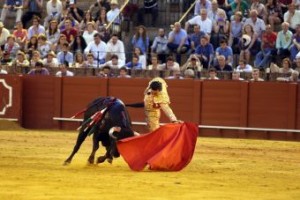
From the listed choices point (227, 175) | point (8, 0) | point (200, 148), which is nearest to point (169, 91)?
point (200, 148)

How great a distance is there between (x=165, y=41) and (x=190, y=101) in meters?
1.41

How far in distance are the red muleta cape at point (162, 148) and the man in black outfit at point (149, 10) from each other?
32.1 feet

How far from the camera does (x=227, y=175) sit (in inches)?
519

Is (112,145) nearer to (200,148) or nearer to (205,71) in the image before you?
(200,148)

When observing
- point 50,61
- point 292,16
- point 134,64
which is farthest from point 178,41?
point 50,61

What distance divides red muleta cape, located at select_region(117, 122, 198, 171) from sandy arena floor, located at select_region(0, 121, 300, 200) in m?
0.15

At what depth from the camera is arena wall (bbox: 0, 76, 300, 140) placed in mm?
20266

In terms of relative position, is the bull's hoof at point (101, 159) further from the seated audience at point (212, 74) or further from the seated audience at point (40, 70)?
the seated audience at point (40, 70)

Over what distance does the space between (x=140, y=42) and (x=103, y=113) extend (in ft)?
27.0

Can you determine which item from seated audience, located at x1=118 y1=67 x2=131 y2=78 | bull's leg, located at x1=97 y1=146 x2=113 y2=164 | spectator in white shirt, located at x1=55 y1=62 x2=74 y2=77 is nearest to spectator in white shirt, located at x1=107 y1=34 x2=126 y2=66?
seated audience, located at x1=118 y1=67 x2=131 y2=78

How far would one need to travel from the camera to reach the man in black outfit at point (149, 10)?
23281 millimetres

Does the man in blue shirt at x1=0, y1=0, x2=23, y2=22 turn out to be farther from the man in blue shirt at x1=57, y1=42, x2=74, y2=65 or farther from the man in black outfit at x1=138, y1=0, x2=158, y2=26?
the man in blue shirt at x1=57, y1=42, x2=74, y2=65

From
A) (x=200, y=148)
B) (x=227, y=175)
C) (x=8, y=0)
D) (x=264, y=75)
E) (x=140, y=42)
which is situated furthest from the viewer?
(x=8, y=0)

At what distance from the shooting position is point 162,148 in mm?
13609
